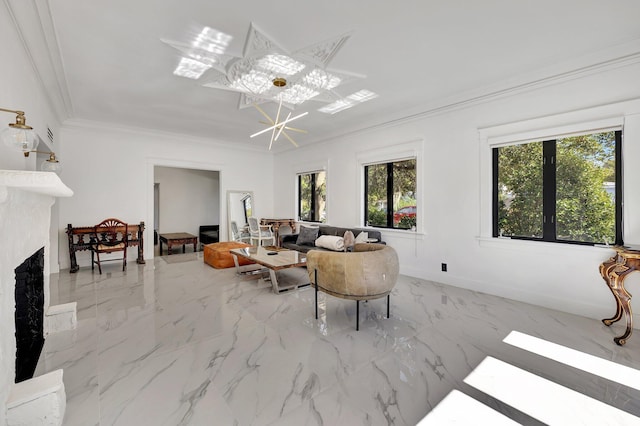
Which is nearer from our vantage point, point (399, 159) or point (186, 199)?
point (399, 159)

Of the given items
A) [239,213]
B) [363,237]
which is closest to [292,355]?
[363,237]

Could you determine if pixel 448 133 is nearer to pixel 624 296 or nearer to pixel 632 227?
pixel 632 227

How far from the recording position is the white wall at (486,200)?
2957 mm

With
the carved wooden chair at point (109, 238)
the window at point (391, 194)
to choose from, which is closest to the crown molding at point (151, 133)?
the carved wooden chair at point (109, 238)

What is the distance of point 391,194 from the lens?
5203 mm

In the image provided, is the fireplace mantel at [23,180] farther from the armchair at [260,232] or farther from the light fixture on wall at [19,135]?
the armchair at [260,232]

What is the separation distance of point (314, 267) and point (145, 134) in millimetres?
5286

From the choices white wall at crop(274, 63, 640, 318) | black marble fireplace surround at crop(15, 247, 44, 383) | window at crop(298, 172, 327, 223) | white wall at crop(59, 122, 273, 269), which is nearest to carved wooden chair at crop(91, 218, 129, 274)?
white wall at crop(59, 122, 273, 269)

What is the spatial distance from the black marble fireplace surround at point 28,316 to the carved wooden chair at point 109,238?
2767 mm

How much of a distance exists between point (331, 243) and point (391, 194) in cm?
143

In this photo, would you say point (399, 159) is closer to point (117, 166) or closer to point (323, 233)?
point (323, 233)

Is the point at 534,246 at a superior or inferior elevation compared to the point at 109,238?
superior

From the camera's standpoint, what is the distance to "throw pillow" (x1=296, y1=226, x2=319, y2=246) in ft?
19.1

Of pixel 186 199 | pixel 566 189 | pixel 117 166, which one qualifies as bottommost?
pixel 566 189
